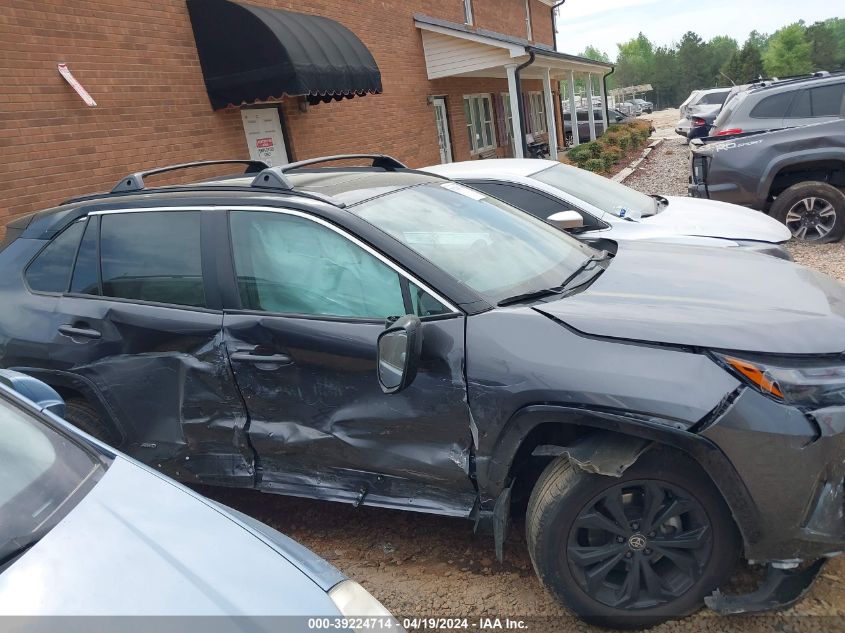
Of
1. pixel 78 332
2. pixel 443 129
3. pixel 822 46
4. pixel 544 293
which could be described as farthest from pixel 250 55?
pixel 822 46

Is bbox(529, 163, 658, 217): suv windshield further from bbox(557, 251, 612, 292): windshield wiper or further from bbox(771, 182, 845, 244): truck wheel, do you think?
bbox(771, 182, 845, 244): truck wheel

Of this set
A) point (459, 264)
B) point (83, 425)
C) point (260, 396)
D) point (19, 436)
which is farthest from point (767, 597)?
point (83, 425)

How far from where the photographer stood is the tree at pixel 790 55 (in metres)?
68.6

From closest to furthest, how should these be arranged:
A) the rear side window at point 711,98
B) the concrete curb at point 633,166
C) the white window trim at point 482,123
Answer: the concrete curb at point 633,166
the white window trim at point 482,123
the rear side window at point 711,98

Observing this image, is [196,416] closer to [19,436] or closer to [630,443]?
[19,436]

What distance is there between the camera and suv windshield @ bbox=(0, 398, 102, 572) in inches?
69.9

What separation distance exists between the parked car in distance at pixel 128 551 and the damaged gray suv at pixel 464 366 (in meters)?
0.81

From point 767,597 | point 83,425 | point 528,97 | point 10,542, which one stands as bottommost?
point 767,597

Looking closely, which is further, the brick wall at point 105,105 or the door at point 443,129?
the door at point 443,129

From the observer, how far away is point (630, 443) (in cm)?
230

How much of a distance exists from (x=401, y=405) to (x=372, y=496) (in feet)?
1.50

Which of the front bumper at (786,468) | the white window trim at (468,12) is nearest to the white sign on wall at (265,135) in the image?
the front bumper at (786,468)

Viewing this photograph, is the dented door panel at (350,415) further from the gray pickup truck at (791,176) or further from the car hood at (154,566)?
the gray pickup truck at (791,176)

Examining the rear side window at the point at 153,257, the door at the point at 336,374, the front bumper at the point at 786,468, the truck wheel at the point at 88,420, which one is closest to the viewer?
the front bumper at the point at 786,468
